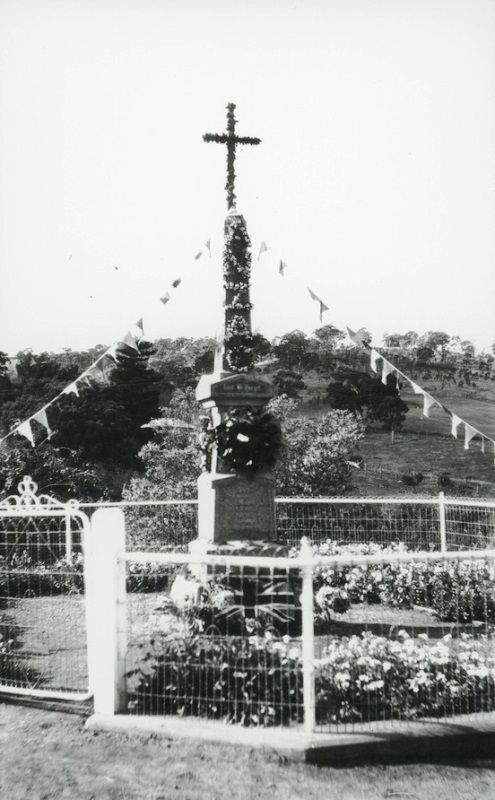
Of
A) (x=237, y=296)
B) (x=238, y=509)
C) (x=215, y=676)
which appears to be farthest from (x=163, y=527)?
(x=215, y=676)

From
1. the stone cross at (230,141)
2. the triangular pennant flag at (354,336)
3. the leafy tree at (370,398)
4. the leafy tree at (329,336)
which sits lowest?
the leafy tree at (370,398)

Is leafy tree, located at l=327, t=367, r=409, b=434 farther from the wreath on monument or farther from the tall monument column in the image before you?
the wreath on monument

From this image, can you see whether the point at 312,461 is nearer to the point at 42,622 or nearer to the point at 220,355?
the point at 220,355

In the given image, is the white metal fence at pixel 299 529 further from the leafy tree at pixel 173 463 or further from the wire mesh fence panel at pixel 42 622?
the wire mesh fence panel at pixel 42 622

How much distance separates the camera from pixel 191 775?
4.34 m

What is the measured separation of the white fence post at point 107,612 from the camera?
5191 millimetres

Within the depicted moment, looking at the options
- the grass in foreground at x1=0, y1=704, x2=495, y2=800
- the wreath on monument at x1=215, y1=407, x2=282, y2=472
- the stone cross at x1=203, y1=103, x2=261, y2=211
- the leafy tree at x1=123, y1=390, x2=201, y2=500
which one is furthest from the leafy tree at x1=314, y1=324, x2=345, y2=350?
the grass in foreground at x1=0, y1=704, x2=495, y2=800

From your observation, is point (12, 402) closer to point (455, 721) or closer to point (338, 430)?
point (338, 430)

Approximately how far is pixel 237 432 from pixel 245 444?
0.18m

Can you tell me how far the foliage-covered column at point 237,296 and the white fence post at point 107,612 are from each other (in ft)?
→ 12.9

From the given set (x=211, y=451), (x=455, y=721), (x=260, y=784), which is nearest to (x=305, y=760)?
(x=260, y=784)

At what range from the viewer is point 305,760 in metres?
4.49

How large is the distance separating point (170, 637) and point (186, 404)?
11.0 m

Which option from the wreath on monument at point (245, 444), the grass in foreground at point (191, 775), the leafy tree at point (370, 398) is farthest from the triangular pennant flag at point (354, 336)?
the leafy tree at point (370, 398)
